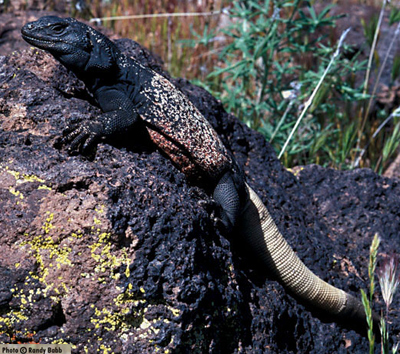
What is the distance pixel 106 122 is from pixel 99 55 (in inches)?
21.9

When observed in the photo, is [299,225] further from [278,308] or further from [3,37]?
[3,37]

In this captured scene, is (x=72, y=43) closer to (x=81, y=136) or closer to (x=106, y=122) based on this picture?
(x=106, y=122)

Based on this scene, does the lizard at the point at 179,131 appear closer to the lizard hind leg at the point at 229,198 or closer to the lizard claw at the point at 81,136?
the lizard hind leg at the point at 229,198

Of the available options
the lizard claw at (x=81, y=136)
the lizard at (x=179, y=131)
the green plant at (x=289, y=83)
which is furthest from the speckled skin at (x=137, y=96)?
the green plant at (x=289, y=83)

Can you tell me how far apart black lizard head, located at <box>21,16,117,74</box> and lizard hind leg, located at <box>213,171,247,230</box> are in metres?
0.99

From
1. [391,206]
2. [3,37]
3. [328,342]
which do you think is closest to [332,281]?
[328,342]

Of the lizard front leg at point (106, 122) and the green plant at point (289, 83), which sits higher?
the lizard front leg at point (106, 122)

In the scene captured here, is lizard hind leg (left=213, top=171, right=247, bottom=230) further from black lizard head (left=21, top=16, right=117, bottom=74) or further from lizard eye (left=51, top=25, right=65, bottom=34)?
lizard eye (left=51, top=25, right=65, bottom=34)

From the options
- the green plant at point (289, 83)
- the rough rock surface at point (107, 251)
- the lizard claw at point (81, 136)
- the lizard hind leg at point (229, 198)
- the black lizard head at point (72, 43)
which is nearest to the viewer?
the rough rock surface at point (107, 251)

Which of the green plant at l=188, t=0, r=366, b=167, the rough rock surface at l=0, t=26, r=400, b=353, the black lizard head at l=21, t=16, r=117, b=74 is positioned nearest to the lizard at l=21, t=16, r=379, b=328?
the black lizard head at l=21, t=16, r=117, b=74

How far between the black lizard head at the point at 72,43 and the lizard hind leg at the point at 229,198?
99 cm

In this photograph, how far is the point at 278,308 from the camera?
9.08 feet

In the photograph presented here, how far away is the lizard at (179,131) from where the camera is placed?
A: 2.74 metres

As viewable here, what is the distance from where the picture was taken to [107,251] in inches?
84.7
